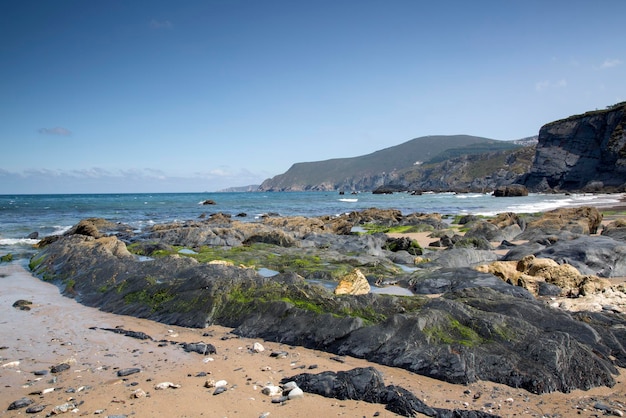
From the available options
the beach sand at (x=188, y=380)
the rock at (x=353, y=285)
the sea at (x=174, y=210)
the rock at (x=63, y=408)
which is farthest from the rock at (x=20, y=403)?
the sea at (x=174, y=210)

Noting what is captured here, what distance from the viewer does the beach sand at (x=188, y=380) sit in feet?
14.8

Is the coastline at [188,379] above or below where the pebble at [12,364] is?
below

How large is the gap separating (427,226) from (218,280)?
2211 centimetres

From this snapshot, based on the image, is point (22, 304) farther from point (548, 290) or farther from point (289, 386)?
point (548, 290)

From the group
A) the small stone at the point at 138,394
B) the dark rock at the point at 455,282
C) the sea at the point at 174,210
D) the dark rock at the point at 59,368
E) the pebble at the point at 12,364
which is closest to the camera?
the small stone at the point at 138,394

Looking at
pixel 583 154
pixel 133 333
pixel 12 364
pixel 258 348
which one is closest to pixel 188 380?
pixel 258 348

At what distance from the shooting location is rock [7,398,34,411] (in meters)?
4.55

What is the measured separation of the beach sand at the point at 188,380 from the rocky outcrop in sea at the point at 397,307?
0.97ft

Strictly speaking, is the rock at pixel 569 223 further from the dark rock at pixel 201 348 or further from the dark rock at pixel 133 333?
the dark rock at pixel 133 333

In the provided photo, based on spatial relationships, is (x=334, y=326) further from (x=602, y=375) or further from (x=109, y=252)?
(x=109, y=252)

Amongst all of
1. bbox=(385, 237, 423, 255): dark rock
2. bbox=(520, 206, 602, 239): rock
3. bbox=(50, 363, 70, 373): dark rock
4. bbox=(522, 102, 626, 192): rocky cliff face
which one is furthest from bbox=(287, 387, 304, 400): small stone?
bbox=(522, 102, 626, 192): rocky cliff face

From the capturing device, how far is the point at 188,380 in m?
5.25

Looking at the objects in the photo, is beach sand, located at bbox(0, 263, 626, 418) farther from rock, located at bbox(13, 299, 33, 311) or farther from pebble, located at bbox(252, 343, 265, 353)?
rock, located at bbox(13, 299, 33, 311)

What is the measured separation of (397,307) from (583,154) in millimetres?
118933
